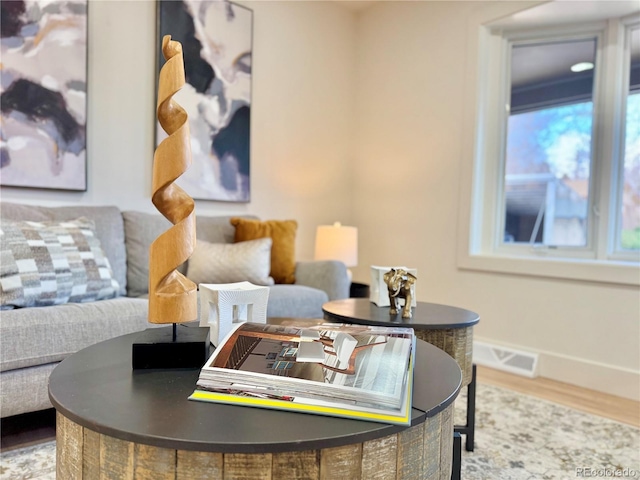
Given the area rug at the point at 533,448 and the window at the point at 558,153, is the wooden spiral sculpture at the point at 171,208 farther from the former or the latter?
the window at the point at 558,153

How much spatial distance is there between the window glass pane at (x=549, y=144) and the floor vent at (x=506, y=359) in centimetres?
68

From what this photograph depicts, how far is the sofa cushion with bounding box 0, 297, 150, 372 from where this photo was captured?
147cm

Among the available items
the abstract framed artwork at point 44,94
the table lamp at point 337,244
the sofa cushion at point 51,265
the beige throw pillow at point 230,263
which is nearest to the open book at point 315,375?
the sofa cushion at point 51,265

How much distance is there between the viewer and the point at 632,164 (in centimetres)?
246

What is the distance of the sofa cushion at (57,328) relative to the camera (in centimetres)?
147

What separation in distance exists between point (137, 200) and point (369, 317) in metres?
1.71

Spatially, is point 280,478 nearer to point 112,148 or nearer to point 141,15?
point 112,148

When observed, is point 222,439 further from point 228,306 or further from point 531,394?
point 531,394

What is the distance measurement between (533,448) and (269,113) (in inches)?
98.2

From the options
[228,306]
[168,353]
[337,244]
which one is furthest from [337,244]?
[168,353]

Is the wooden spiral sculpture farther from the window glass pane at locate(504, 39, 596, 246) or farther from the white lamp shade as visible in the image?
the window glass pane at locate(504, 39, 596, 246)

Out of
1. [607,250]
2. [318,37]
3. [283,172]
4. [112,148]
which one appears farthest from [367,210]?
[112,148]

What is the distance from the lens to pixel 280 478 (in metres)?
0.60

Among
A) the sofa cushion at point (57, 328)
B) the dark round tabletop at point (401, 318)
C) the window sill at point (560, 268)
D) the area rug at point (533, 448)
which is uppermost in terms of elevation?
the window sill at point (560, 268)
